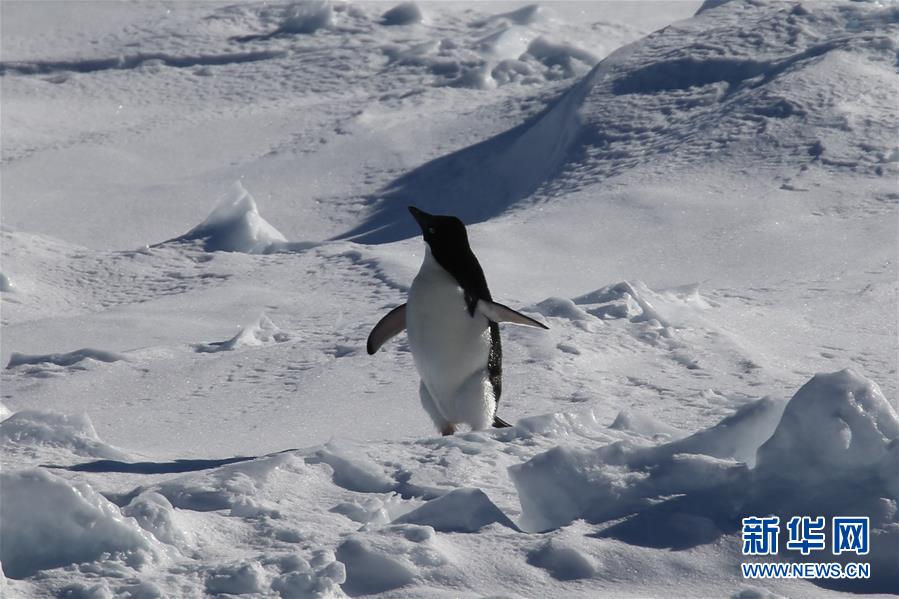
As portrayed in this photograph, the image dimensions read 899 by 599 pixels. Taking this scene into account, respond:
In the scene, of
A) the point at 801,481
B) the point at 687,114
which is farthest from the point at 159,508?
the point at 687,114

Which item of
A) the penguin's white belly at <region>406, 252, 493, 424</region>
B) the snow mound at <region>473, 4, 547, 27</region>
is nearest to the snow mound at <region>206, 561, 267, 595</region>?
the penguin's white belly at <region>406, 252, 493, 424</region>

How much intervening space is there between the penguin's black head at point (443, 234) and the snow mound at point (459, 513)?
114cm

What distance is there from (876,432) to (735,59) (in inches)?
233

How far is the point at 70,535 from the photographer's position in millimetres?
2410

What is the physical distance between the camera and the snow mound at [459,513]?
8.81 ft

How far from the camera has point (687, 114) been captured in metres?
7.96

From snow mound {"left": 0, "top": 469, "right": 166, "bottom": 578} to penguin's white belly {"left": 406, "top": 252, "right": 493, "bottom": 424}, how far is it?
56.5 inches

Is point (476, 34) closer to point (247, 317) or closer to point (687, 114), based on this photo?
point (687, 114)

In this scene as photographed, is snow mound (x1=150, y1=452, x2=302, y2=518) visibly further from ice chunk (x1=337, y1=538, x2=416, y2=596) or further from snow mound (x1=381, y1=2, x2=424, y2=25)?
snow mound (x1=381, y1=2, x2=424, y2=25)

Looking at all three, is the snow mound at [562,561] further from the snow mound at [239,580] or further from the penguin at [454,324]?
the penguin at [454,324]

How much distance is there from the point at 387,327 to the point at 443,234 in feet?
1.53

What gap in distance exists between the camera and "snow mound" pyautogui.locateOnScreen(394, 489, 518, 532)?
2686 millimetres

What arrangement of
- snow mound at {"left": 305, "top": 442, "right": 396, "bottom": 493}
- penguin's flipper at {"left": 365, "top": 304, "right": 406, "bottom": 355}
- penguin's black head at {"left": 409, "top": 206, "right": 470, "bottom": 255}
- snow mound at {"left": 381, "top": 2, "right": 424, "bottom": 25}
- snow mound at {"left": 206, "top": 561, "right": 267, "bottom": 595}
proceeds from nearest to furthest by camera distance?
snow mound at {"left": 206, "top": 561, "right": 267, "bottom": 595}, snow mound at {"left": 305, "top": 442, "right": 396, "bottom": 493}, penguin's black head at {"left": 409, "top": 206, "right": 470, "bottom": 255}, penguin's flipper at {"left": 365, "top": 304, "right": 406, "bottom": 355}, snow mound at {"left": 381, "top": 2, "right": 424, "bottom": 25}

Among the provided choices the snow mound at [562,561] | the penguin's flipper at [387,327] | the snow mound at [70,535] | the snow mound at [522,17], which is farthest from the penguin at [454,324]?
the snow mound at [522,17]
